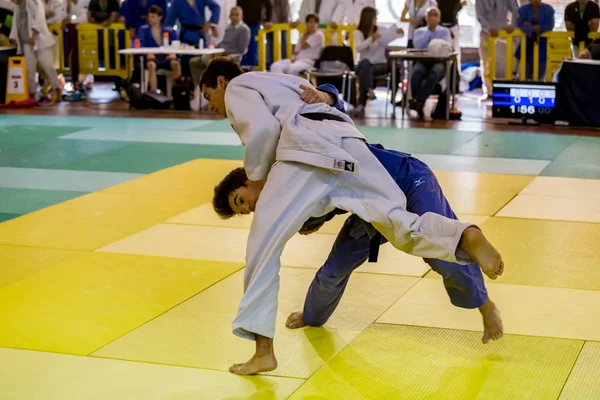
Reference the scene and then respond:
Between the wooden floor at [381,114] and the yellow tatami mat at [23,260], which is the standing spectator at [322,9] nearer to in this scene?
the wooden floor at [381,114]

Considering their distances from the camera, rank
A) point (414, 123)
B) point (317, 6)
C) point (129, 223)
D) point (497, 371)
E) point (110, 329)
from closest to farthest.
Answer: point (497, 371) < point (110, 329) < point (129, 223) < point (414, 123) < point (317, 6)

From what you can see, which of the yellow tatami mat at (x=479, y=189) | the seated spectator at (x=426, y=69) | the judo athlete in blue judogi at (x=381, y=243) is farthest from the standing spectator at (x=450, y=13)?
the judo athlete in blue judogi at (x=381, y=243)

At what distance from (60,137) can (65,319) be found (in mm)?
7714

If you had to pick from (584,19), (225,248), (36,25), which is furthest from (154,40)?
(225,248)

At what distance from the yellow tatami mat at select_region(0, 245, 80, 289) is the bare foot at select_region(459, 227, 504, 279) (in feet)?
9.92

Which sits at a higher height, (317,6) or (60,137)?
(317,6)

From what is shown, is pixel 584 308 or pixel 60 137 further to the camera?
pixel 60 137

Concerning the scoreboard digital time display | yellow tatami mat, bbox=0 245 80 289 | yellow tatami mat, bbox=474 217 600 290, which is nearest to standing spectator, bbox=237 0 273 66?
the scoreboard digital time display

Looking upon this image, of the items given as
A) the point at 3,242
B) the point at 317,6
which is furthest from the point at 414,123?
the point at 3,242

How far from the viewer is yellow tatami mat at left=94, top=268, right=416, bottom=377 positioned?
429 centimetres

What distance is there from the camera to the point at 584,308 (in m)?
5.02

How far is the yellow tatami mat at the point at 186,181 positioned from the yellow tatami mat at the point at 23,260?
1.93 meters

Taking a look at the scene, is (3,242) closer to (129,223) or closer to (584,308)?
(129,223)

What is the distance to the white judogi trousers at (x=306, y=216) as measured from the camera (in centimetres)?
386
